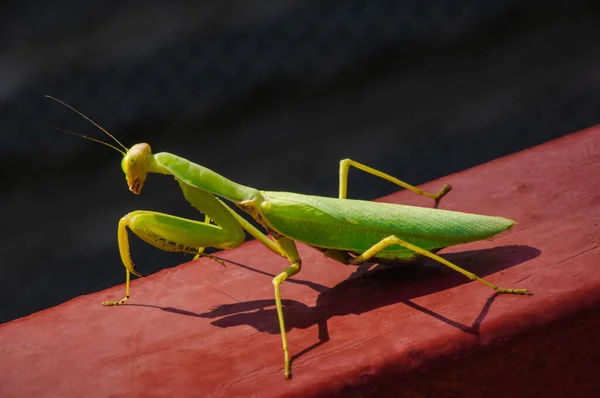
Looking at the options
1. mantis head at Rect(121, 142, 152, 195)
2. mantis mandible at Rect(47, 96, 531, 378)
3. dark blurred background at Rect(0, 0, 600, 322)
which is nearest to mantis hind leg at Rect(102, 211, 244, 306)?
mantis mandible at Rect(47, 96, 531, 378)

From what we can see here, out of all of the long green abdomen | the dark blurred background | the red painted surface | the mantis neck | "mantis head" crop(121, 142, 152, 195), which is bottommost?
the red painted surface

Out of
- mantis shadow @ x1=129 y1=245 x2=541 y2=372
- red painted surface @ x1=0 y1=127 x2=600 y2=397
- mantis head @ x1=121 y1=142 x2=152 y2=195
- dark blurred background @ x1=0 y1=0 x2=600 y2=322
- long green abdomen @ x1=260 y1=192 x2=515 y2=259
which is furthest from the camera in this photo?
dark blurred background @ x1=0 y1=0 x2=600 y2=322

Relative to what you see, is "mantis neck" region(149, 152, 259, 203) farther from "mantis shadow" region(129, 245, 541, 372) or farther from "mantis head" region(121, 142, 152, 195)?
"mantis shadow" region(129, 245, 541, 372)

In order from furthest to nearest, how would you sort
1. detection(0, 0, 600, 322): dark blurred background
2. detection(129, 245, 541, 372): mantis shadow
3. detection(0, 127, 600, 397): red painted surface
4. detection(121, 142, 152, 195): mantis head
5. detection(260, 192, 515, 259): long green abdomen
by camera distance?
detection(0, 0, 600, 322): dark blurred background
detection(121, 142, 152, 195): mantis head
detection(260, 192, 515, 259): long green abdomen
detection(129, 245, 541, 372): mantis shadow
detection(0, 127, 600, 397): red painted surface

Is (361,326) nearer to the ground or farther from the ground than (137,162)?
nearer to the ground

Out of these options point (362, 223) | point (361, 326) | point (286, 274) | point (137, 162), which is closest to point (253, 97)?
point (137, 162)

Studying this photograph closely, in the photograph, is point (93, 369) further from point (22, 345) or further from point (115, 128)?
point (115, 128)

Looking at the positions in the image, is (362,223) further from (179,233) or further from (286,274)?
(179,233)
